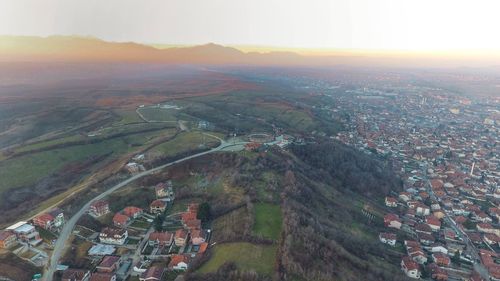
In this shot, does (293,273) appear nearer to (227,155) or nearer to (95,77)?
(227,155)

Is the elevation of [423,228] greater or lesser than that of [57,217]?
lesser

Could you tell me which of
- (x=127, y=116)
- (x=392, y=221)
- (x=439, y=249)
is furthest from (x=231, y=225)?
(x=127, y=116)

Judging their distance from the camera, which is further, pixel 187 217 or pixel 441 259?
pixel 187 217

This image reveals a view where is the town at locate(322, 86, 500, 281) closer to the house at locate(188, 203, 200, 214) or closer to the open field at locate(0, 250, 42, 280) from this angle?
the house at locate(188, 203, 200, 214)

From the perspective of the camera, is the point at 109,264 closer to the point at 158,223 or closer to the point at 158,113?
the point at 158,223

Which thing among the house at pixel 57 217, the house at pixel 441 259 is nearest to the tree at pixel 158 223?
the house at pixel 57 217

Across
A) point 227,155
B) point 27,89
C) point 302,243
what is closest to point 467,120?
point 227,155
